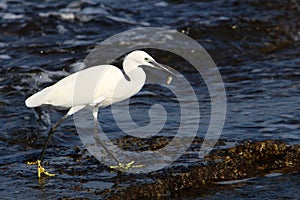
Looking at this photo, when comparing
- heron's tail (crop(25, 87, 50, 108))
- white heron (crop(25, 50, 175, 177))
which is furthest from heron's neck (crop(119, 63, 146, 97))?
heron's tail (crop(25, 87, 50, 108))

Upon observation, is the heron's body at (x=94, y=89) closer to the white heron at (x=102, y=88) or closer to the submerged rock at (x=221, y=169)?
the white heron at (x=102, y=88)

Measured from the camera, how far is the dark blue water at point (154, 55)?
475cm

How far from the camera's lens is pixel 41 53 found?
8508mm

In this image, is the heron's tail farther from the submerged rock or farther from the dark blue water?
the submerged rock

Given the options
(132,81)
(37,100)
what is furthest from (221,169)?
(37,100)

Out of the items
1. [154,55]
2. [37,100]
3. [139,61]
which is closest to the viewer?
[139,61]

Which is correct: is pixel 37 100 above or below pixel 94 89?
below

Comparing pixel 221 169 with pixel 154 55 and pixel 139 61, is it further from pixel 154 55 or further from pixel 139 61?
pixel 154 55

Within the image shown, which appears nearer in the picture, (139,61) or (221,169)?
(139,61)

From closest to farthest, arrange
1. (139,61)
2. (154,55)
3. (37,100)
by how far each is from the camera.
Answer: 1. (139,61)
2. (37,100)
3. (154,55)

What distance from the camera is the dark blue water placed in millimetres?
4754

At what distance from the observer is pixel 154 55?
8.59 meters

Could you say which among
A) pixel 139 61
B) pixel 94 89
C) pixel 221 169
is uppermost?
pixel 139 61

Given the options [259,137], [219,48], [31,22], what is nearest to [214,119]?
[259,137]
